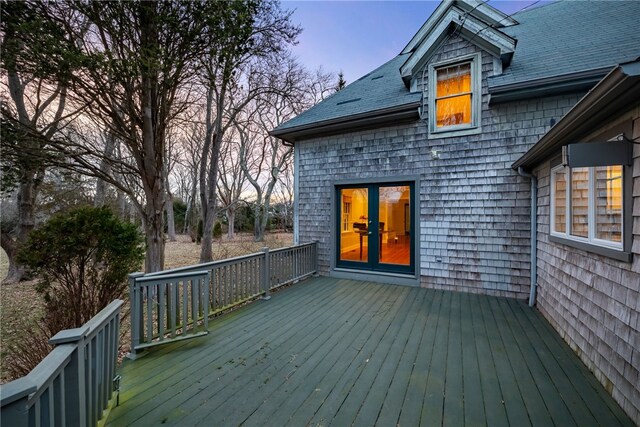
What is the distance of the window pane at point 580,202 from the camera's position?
297 centimetres

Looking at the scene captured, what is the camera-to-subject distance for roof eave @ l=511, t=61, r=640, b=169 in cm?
174

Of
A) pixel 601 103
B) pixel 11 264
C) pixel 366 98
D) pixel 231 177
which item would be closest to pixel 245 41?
pixel 366 98

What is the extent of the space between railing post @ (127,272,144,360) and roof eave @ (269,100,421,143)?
15.5ft

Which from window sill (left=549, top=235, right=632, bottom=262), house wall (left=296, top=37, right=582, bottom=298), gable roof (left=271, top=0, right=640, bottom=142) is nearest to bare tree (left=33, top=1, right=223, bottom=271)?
gable roof (left=271, top=0, right=640, bottom=142)

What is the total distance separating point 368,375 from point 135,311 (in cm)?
241

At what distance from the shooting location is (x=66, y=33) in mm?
4215

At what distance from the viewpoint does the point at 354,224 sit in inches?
256

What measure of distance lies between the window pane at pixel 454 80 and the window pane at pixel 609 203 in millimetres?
3408

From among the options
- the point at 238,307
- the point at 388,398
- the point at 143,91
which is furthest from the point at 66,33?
the point at 388,398

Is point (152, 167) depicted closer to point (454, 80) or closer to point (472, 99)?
point (454, 80)

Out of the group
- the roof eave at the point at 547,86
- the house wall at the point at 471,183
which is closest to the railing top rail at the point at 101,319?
the house wall at the point at 471,183

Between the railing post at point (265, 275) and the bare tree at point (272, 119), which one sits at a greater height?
the bare tree at point (272, 119)

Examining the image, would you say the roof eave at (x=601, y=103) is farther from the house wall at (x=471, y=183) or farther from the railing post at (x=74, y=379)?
the railing post at (x=74, y=379)

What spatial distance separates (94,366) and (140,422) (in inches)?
21.8
